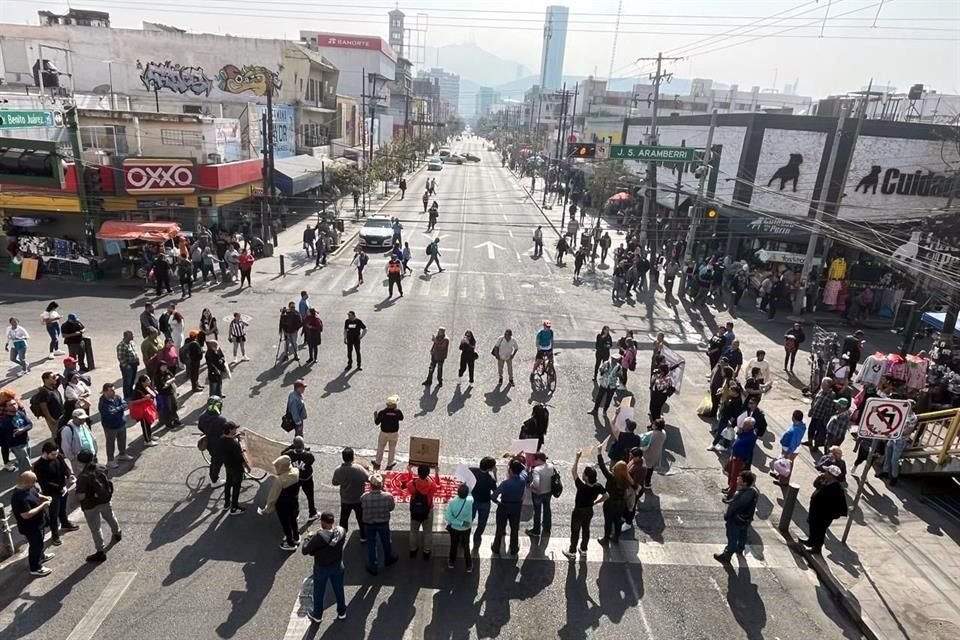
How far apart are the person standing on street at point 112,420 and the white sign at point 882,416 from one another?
11.5 metres

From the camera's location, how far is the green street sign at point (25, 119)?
18922 millimetres

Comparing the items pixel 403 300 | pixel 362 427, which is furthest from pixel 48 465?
pixel 403 300

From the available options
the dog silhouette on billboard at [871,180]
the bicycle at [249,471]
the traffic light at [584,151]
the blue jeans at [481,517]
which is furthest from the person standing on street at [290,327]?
the dog silhouette on billboard at [871,180]

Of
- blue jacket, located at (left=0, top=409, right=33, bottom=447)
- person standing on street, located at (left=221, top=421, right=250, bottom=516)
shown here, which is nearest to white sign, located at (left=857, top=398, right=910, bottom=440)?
person standing on street, located at (left=221, top=421, right=250, bottom=516)

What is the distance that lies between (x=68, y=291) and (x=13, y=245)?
3.68m

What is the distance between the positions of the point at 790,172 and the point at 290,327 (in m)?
23.8

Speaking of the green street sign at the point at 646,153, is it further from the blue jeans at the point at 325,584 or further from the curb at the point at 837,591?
the blue jeans at the point at 325,584

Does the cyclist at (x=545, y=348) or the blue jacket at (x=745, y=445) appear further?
the cyclist at (x=545, y=348)

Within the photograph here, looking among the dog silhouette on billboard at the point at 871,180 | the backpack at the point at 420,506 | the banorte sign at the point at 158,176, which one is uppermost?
the dog silhouette on billboard at the point at 871,180

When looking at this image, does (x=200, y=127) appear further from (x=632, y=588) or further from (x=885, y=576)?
(x=885, y=576)

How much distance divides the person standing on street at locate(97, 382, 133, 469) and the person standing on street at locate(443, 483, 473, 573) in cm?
572

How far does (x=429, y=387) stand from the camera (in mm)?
14625

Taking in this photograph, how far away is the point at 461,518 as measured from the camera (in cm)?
809

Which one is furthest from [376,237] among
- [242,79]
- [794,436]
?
[794,436]
